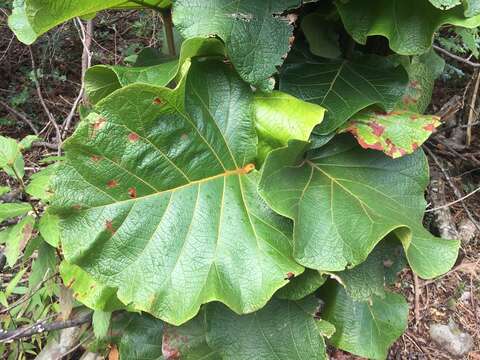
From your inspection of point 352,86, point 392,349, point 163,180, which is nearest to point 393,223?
point 352,86

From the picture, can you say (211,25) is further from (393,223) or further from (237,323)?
(237,323)

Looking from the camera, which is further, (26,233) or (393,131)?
(26,233)

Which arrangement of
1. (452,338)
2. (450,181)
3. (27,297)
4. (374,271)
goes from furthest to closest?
(450,181) → (452,338) → (27,297) → (374,271)

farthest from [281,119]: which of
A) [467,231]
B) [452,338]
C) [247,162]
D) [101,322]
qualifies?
[467,231]

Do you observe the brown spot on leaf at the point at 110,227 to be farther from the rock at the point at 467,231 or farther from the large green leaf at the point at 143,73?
the rock at the point at 467,231

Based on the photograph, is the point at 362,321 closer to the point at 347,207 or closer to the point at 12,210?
the point at 347,207

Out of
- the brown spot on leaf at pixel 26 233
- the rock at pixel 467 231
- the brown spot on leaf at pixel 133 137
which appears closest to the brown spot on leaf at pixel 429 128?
the brown spot on leaf at pixel 133 137
